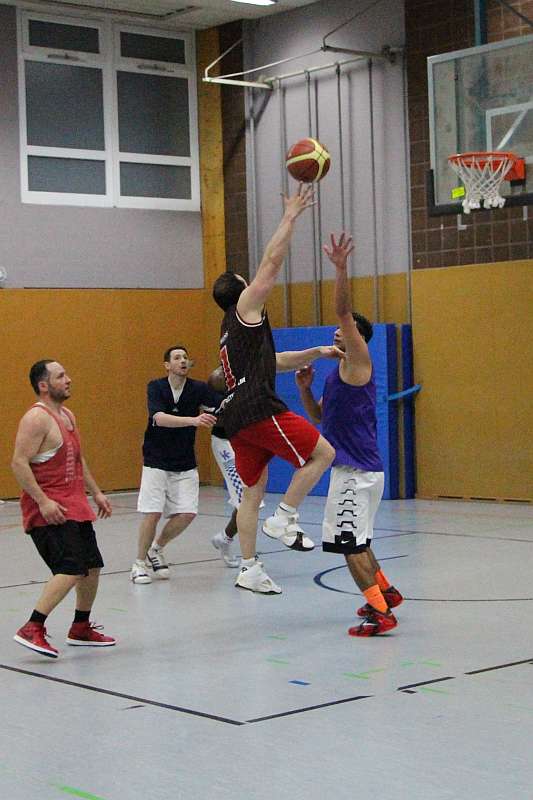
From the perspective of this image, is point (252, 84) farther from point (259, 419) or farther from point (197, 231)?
point (259, 419)

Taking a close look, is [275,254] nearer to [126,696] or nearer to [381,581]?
[381,581]

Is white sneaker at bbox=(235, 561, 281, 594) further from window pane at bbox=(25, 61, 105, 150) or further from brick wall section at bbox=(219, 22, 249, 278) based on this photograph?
window pane at bbox=(25, 61, 105, 150)

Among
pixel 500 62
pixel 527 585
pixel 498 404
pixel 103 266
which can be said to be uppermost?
pixel 500 62

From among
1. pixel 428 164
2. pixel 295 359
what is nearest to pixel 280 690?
pixel 295 359

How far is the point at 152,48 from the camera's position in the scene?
17297mm

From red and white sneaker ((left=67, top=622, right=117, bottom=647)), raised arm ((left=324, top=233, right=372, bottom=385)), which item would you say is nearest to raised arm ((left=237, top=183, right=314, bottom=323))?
raised arm ((left=324, top=233, right=372, bottom=385))

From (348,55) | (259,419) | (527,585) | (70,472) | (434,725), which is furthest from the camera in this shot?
(348,55)

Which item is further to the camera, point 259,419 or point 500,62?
point 500,62

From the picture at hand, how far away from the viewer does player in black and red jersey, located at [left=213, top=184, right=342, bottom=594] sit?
7480 mm

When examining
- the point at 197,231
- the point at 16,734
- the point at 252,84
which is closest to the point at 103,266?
the point at 197,231

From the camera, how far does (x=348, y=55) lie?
15.8 meters

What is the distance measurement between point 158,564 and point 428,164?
7.18m

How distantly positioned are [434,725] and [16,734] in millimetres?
1779

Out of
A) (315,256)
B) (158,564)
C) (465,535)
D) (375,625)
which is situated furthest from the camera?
(315,256)
